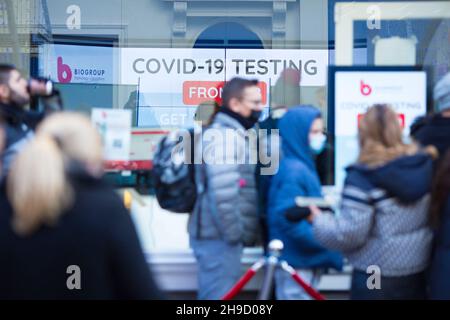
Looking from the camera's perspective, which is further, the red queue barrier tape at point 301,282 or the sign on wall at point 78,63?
the sign on wall at point 78,63

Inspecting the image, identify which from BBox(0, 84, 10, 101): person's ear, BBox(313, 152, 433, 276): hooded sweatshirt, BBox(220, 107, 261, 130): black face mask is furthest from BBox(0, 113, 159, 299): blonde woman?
BBox(0, 84, 10, 101): person's ear

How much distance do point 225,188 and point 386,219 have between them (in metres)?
0.76

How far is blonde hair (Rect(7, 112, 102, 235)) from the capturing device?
260 centimetres

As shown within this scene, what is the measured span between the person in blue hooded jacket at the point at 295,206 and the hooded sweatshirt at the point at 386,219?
25 centimetres

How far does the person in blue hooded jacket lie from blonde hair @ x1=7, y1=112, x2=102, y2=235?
1.37 meters

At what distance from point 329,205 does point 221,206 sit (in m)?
0.55

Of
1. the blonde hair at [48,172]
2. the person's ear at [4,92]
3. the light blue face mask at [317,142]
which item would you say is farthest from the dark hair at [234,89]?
the blonde hair at [48,172]

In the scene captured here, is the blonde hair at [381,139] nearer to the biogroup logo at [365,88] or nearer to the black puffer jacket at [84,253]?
the biogroup logo at [365,88]

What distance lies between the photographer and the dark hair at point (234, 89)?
4.04 metres

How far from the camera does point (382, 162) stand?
3551 mm
